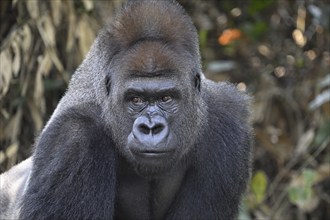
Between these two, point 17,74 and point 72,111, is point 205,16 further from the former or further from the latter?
point 72,111

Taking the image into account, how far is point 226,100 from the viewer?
495 centimetres

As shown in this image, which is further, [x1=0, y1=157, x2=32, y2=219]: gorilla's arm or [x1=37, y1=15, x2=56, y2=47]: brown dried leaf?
[x1=37, y1=15, x2=56, y2=47]: brown dried leaf

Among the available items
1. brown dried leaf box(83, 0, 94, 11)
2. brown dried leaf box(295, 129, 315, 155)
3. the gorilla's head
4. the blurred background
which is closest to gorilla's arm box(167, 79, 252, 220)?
the gorilla's head

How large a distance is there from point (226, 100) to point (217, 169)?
49 cm

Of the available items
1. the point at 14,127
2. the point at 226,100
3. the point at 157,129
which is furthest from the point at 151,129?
the point at 14,127

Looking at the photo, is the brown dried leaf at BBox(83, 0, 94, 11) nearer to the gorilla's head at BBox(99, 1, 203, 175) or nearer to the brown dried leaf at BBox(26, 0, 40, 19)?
the brown dried leaf at BBox(26, 0, 40, 19)

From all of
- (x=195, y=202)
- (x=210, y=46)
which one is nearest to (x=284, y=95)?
(x=210, y=46)

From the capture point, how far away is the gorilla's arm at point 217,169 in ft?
15.4

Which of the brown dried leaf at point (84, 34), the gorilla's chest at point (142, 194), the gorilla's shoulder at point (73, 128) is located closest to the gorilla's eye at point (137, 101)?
the gorilla's shoulder at point (73, 128)

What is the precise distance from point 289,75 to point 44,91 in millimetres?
2682

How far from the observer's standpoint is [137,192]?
4.64 meters

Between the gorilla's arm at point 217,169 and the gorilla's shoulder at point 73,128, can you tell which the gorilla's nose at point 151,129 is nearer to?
the gorilla's shoulder at point 73,128

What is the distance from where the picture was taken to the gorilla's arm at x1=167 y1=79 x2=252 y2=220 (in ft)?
15.4

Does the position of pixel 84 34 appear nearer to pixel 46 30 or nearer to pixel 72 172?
pixel 46 30
